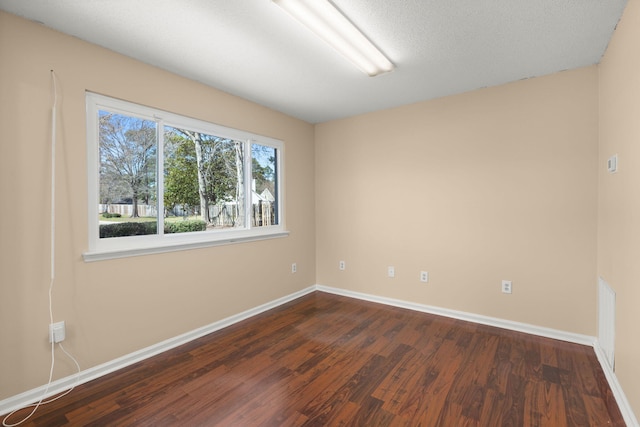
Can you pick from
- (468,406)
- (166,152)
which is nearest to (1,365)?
(166,152)

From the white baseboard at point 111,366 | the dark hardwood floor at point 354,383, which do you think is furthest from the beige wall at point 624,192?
the white baseboard at point 111,366

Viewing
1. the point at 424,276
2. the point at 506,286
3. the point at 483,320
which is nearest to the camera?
the point at 506,286

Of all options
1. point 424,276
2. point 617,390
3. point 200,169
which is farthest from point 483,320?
point 200,169

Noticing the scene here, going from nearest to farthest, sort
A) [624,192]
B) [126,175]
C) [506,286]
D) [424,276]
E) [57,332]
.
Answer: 1. [624,192]
2. [57,332]
3. [126,175]
4. [506,286]
5. [424,276]

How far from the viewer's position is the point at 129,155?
8.05 feet

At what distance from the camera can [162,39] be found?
213cm

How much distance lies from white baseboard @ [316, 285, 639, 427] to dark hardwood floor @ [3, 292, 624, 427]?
6 cm

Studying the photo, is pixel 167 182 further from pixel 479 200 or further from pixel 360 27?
pixel 479 200

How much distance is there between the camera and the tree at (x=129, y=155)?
231 centimetres

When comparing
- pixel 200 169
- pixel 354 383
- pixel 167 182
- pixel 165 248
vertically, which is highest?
pixel 200 169

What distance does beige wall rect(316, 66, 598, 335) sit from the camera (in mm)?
2654

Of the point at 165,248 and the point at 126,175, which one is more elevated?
the point at 126,175

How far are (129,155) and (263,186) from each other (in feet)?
5.08

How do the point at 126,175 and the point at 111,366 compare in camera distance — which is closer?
the point at 111,366
